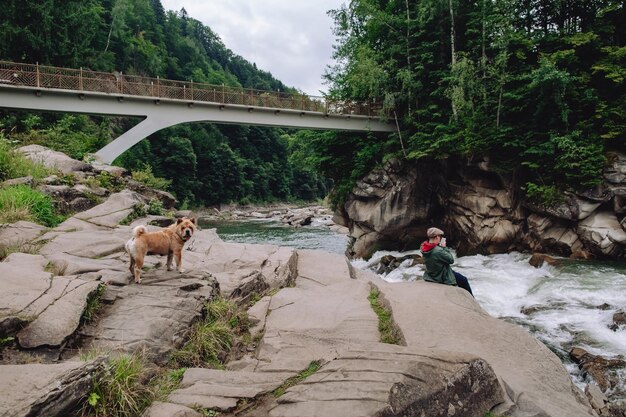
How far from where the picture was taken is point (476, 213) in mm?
19266

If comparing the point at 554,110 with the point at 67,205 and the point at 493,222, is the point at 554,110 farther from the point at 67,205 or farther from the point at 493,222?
the point at 67,205

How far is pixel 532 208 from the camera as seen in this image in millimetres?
17234

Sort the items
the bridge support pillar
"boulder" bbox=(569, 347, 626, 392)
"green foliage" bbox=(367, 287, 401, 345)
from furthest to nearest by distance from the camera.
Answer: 1. the bridge support pillar
2. "boulder" bbox=(569, 347, 626, 392)
3. "green foliage" bbox=(367, 287, 401, 345)

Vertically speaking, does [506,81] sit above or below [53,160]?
above

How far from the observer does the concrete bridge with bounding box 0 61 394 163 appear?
16.5 metres

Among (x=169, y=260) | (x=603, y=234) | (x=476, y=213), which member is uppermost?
(x=169, y=260)

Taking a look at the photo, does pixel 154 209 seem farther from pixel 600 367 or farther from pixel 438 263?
pixel 600 367

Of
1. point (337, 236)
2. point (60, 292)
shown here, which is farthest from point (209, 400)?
point (337, 236)

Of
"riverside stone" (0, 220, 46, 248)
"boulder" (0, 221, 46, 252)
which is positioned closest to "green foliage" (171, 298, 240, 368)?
"boulder" (0, 221, 46, 252)

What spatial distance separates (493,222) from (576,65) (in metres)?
8.08

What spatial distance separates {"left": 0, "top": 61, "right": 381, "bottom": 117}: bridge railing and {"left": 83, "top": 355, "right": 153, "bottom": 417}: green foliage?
1767cm

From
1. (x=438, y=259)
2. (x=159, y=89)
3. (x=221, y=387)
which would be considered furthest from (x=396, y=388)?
(x=159, y=89)

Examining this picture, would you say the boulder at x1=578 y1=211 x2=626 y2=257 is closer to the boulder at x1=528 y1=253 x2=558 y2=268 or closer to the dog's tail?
the boulder at x1=528 y1=253 x2=558 y2=268

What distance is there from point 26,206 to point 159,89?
13903 mm
